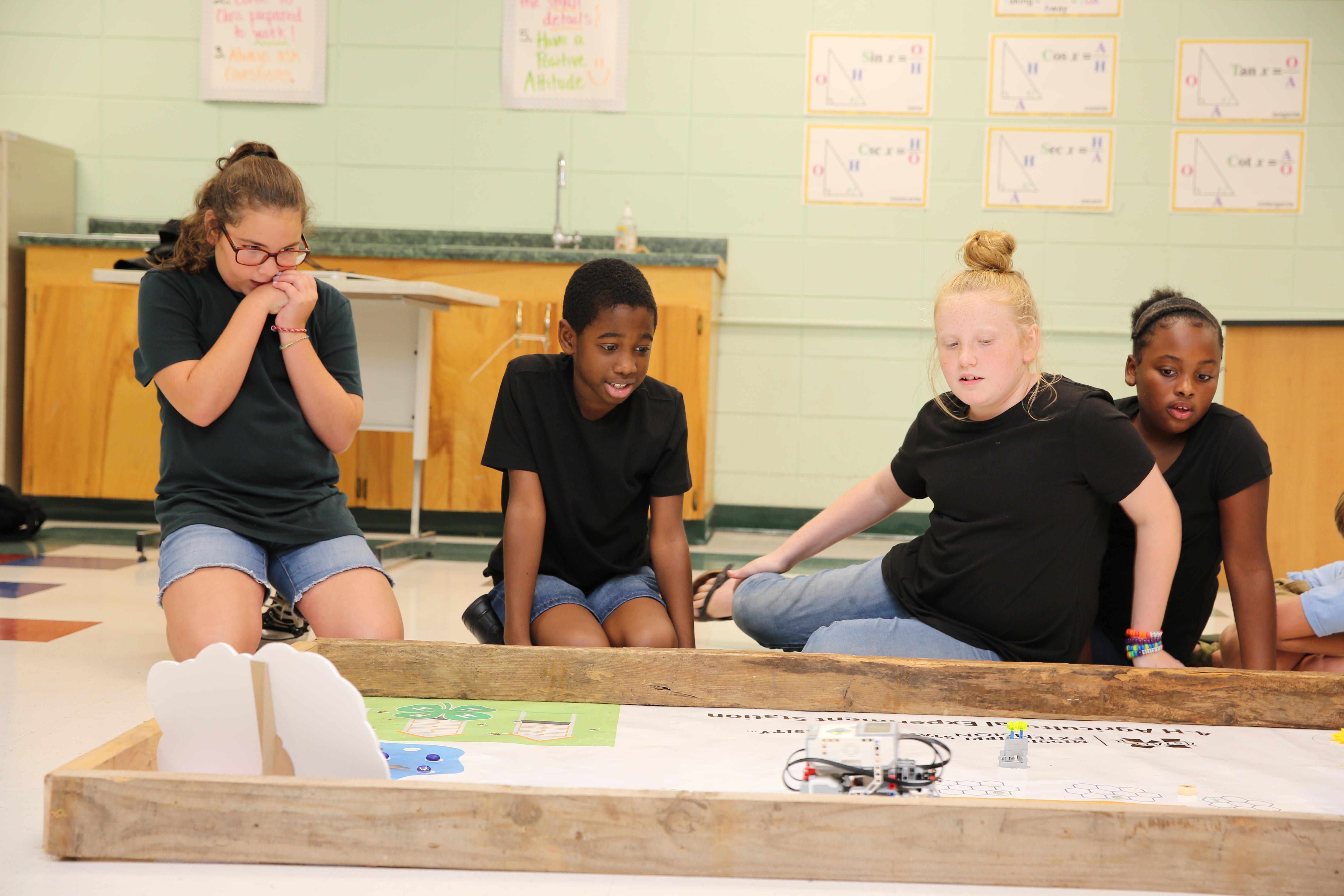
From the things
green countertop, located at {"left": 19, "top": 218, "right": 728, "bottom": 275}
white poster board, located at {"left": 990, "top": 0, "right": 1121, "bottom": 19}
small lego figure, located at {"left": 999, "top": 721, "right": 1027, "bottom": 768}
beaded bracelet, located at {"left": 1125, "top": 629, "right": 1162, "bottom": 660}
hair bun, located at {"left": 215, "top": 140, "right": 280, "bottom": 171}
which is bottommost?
small lego figure, located at {"left": 999, "top": 721, "right": 1027, "bottom": 768}

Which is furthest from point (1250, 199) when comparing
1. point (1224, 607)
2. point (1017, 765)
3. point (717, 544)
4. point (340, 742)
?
point (340, 742)

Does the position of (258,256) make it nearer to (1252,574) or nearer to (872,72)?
(1252,574)

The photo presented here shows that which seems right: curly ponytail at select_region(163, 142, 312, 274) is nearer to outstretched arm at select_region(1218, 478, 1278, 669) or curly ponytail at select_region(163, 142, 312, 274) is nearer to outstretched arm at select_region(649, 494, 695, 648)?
outstretched arm at select_region(649, 494, 695, 648)

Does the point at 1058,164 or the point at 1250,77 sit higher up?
the point at 1250,77

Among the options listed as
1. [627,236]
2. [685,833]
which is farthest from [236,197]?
[627,236]

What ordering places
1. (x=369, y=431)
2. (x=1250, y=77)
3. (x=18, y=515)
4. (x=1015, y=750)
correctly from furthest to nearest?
(x=1250, y=77)
(x=369, y=431)
(x=18, y=515)
(x=1015, y=750)

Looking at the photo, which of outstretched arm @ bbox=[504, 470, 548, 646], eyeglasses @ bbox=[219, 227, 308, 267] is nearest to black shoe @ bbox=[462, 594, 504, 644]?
outstretched arm @ bbox=[504, 470, 548, 646]

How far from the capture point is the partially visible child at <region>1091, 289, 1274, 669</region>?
1620 millimetres

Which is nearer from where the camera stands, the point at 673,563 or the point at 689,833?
the point at 689,833

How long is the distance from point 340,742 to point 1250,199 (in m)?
4.37

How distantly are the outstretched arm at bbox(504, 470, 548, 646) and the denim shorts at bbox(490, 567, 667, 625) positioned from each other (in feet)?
0.14

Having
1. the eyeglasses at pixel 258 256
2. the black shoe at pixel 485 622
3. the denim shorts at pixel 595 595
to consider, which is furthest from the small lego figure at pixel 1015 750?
the eyeglasses at pixel 258 256

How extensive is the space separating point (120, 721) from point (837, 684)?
1.06m

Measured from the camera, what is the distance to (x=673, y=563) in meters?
1.74
